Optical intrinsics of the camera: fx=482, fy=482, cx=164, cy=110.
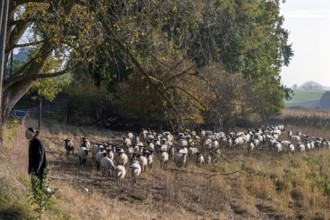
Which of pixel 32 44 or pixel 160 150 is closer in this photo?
pixel 32 44

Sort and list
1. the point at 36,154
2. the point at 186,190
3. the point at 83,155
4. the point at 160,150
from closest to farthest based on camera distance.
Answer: the point at 36,154, the point at 186,190, the point at 83,155, the point at 160,150

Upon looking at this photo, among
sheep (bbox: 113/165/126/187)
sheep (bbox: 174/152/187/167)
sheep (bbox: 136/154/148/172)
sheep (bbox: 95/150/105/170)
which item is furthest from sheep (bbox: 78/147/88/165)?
sheep (bbox: 174/152/187/167)

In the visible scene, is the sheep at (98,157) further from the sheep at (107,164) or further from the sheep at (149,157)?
the sheep at (149,157)

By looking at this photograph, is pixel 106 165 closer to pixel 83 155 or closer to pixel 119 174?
pixel 119 174

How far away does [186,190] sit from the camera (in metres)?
19.5

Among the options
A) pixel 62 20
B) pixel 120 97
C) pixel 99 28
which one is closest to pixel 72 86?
pixel 120 97

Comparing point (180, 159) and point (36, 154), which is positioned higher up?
point (36, 154)

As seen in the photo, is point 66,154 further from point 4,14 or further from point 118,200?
point 4,14

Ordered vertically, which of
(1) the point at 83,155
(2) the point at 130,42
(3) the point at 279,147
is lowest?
(3) the point at 279,147

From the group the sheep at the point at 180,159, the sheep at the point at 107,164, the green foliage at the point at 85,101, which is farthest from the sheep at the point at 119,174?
the green foliage at the point at 85,101

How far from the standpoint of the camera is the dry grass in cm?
1375

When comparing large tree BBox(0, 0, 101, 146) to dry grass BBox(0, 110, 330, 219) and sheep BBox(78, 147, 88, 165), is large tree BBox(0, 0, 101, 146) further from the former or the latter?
sheep BBox(78, 147, 88, 165)

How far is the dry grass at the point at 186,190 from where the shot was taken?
13.8 meters

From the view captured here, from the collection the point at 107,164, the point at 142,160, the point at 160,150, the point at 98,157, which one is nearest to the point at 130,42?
the point at 107,164
